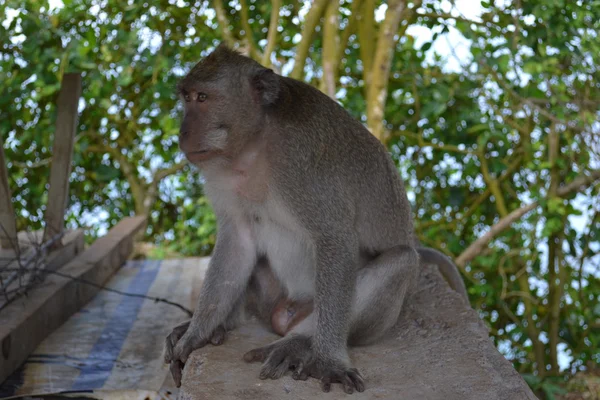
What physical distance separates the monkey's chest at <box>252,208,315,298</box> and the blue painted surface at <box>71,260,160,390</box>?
1.04 metres

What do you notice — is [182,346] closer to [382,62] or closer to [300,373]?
[300,373]

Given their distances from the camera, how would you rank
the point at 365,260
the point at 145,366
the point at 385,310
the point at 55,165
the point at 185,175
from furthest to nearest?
the point at 185,175, the point at 55,165, the point at 145,366, the point at 365,260, the point at 385,310

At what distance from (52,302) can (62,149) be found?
1091mm

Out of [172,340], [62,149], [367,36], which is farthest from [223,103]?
[367,36]

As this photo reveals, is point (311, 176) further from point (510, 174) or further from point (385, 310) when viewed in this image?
point (510, 174)

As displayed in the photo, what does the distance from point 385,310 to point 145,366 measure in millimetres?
1395

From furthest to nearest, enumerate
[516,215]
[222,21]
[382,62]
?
1. [222,21]
2. [516,215]
3. [382,62]

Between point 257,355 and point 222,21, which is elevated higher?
point 222,21

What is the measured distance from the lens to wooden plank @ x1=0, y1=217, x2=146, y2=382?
3.62m

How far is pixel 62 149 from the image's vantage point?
493 centimetres

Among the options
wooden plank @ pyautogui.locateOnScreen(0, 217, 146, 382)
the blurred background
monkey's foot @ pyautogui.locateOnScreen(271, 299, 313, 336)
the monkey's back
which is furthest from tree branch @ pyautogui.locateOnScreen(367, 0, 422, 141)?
monkey's foot @ pyautogui.locateOnScreen(271, 299, 313, 336)

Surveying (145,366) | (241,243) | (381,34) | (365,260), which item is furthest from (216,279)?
(381,34)

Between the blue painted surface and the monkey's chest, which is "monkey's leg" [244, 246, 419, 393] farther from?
the blue painted surface

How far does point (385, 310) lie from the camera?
3.03m
